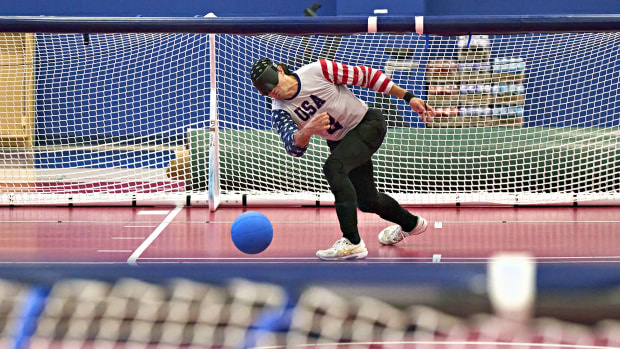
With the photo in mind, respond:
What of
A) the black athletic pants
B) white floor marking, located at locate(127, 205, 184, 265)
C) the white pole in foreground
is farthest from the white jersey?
the white pole in foreground

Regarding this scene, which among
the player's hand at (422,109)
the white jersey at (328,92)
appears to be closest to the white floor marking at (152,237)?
the white jersey at (328,92)

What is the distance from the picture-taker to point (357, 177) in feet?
13.3

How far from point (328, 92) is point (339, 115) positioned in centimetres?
14

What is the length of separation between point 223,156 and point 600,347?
3.88 m

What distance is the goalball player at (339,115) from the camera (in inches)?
146

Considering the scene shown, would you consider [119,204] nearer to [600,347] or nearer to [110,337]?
[110,337]

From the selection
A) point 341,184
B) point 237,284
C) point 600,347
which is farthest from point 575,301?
point 237,284

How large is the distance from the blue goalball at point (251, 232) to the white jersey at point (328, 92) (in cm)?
56

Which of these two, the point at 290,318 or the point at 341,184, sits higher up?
the point at 341,184

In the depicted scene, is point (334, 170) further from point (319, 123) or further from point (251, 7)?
point (251, 7)

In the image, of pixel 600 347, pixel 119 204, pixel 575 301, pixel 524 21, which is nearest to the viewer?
pixel 600 347

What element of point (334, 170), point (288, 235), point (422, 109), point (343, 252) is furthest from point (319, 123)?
point (288, 235)

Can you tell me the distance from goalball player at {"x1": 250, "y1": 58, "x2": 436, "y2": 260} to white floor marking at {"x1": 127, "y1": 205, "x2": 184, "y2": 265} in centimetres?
105

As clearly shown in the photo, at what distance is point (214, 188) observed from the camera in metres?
5.76
